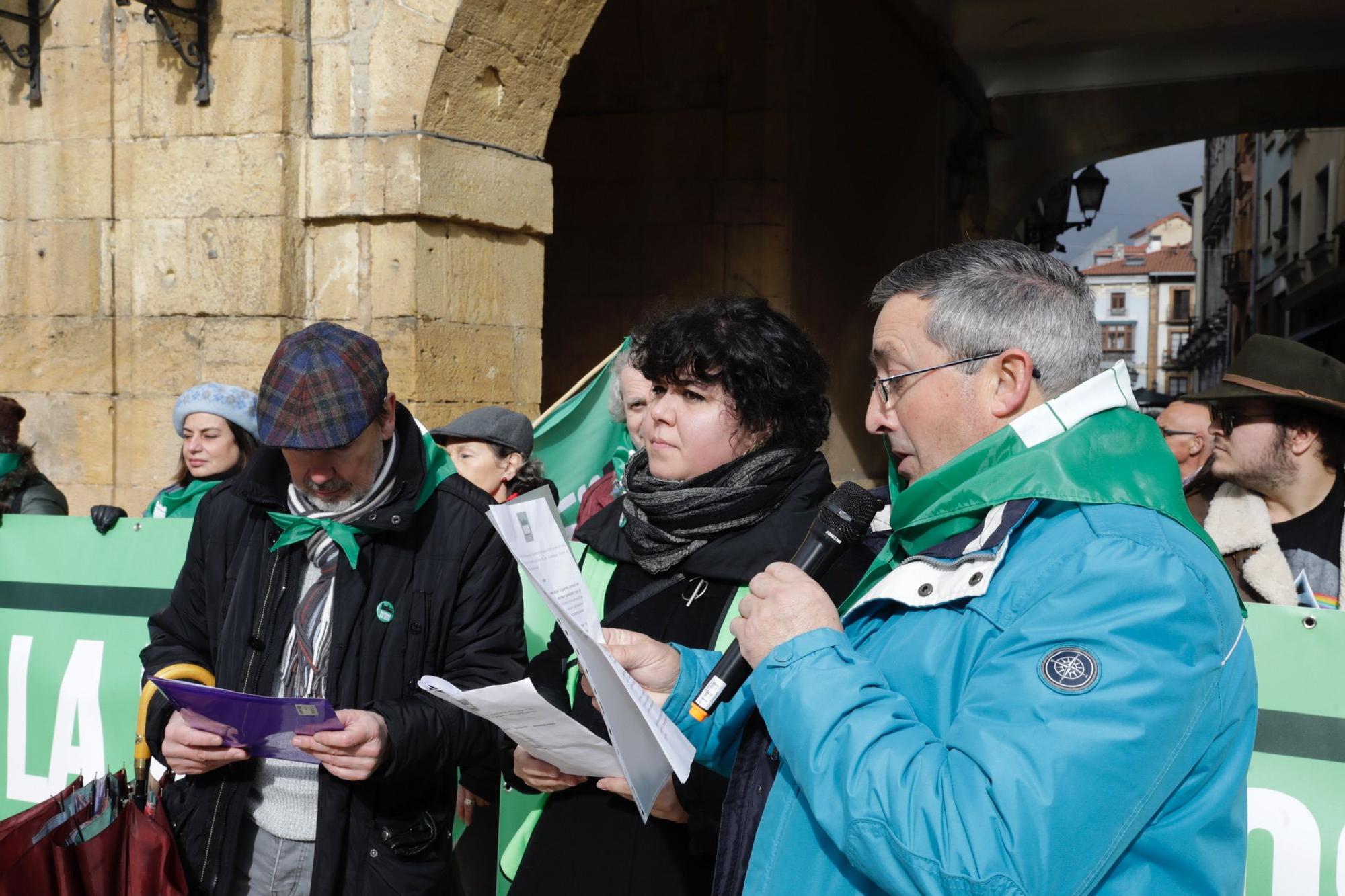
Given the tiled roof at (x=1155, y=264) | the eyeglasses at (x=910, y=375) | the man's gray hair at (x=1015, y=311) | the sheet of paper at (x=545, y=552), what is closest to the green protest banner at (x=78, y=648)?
the sheet of paper at (x=545, y=552)

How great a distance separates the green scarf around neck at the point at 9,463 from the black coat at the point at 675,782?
292cm

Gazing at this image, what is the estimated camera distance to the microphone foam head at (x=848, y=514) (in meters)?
1.78

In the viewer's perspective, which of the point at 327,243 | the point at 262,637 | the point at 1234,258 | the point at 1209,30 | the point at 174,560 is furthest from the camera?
the point at 1234,258

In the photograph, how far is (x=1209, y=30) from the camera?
435 inches

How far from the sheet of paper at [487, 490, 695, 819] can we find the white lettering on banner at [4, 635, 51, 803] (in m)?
2.51

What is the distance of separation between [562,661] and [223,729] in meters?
0.64

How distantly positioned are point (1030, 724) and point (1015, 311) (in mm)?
560

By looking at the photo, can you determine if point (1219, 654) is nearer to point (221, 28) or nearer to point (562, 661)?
point (562, 661)

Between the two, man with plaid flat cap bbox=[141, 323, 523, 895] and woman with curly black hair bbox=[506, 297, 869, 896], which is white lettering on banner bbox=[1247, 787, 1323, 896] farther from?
man with plaid flat cap bbox=[141, 323, 523, 895]

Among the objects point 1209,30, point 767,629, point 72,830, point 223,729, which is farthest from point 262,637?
point 1209,30

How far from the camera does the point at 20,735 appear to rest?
3555mm

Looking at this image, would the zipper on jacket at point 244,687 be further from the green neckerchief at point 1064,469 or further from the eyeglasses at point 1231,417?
the eyeglasses at point 1231,417

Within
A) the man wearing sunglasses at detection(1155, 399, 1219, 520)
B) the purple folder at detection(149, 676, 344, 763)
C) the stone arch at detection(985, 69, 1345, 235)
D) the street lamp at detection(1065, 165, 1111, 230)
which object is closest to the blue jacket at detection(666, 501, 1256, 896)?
the purple folder at detection(149, 676, 344, 763)

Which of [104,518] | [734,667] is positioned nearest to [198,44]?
[104,518]
